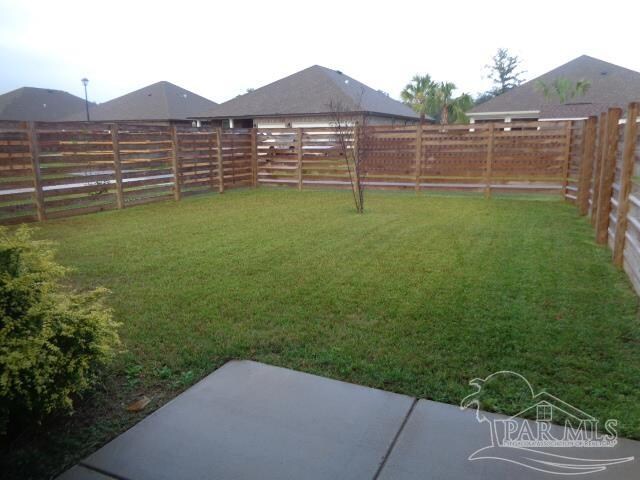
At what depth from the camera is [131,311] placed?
3.83 m

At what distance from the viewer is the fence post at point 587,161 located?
879 cm

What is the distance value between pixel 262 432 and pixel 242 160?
40.3ft

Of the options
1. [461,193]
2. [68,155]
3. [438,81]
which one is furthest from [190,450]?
[438,81]

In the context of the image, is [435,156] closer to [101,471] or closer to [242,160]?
[242,160]

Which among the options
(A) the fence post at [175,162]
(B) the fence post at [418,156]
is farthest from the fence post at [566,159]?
(A) the fence post at [175,162]

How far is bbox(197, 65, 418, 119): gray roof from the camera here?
69.1 feet

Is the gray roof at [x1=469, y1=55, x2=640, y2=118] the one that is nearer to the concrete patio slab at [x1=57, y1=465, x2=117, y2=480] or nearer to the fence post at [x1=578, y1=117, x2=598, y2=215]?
the fence post at [x1=578, y1=117, x2=598, y2=215]

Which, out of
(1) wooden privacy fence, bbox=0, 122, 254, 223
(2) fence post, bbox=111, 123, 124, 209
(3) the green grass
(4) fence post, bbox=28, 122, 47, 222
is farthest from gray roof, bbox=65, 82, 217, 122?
A: (3) the green grass

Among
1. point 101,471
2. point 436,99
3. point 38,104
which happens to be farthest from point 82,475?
point 38,104

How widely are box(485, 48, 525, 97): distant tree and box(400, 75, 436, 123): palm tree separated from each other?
24333 millimetres

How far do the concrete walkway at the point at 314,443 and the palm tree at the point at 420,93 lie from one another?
94.6 feet

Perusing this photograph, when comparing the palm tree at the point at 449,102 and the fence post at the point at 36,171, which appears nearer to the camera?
the fence post at the point at 36,171

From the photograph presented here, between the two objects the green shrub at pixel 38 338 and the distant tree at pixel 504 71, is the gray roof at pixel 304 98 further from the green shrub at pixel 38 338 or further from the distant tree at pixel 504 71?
the distant tree at pixel 504 71

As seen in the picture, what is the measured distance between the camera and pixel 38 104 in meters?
30.3
